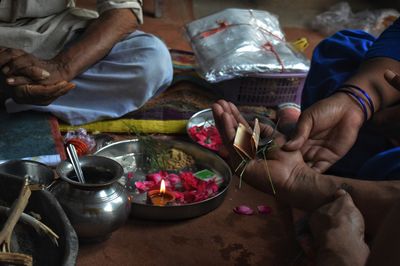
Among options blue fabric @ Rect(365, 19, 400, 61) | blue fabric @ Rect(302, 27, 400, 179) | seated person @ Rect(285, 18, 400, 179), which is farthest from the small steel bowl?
blue fabric @ Rect(365, 19, 400, 61)

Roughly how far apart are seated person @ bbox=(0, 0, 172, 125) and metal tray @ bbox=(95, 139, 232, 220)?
34 cm

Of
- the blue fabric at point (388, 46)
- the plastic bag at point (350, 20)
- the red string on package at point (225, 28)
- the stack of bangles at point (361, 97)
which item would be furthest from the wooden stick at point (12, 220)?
the plastic bag at point (350, 20)

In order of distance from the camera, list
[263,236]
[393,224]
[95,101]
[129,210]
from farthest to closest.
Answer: [95,101], [263,236], [129,210], [393,224]

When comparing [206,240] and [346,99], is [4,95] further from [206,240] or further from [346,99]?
[346,99]

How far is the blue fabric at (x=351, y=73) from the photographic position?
1902 mm

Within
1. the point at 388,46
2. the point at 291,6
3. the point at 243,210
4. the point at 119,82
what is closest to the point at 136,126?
the point at 119,82

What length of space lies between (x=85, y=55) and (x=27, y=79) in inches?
12.8

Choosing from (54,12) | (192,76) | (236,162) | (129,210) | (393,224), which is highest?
(393,224)

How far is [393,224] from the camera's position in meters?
0.89

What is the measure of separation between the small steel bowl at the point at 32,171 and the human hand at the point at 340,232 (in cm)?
93

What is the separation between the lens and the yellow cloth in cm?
259

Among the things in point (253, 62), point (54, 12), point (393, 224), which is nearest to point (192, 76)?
point (253, 62)

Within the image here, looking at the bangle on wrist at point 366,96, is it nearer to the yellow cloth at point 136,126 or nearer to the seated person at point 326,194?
the seated person at point 326,194

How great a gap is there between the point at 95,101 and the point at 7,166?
0.84m
